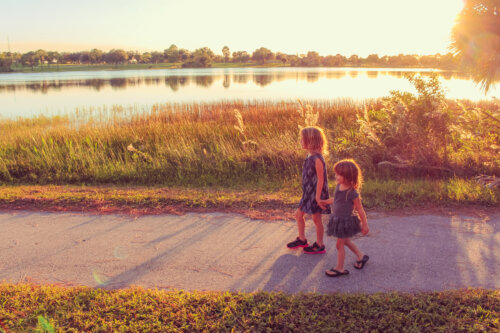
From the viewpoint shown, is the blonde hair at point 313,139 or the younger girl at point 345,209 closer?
the younger girl at point 345,209

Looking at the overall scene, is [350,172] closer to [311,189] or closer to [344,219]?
[344,219]

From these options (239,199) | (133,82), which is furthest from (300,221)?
(133,82)

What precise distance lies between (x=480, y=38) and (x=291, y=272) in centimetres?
620

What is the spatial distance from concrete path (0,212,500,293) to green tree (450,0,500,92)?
329 centimetres

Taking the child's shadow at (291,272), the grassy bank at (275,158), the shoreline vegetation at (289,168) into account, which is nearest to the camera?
the child's shadow at (291,272)

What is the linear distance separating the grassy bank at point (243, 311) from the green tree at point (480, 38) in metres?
5.23

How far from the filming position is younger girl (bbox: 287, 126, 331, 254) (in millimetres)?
3996

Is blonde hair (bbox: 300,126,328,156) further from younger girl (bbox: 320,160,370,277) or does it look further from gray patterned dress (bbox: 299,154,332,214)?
younger girl (bbox: 320,160,370,277)

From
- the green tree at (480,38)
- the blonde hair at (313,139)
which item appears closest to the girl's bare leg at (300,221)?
the blonde hair at (313,139)

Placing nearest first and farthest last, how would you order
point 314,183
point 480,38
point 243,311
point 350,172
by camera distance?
1. point 243,311
2. point 350,172
3. point 314,183
4. point 480,38

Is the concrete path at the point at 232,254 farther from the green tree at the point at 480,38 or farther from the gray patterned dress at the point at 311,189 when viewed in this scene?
the green tree at the point at 480,38

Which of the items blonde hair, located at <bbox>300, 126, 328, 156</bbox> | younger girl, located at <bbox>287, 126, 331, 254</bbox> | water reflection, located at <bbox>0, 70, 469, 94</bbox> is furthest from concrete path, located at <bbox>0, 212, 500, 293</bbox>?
water reflection, located at <bbox>0, 70, 469, 94</bbox>

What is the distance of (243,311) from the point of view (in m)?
3.17

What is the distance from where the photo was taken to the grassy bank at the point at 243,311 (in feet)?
9.83
